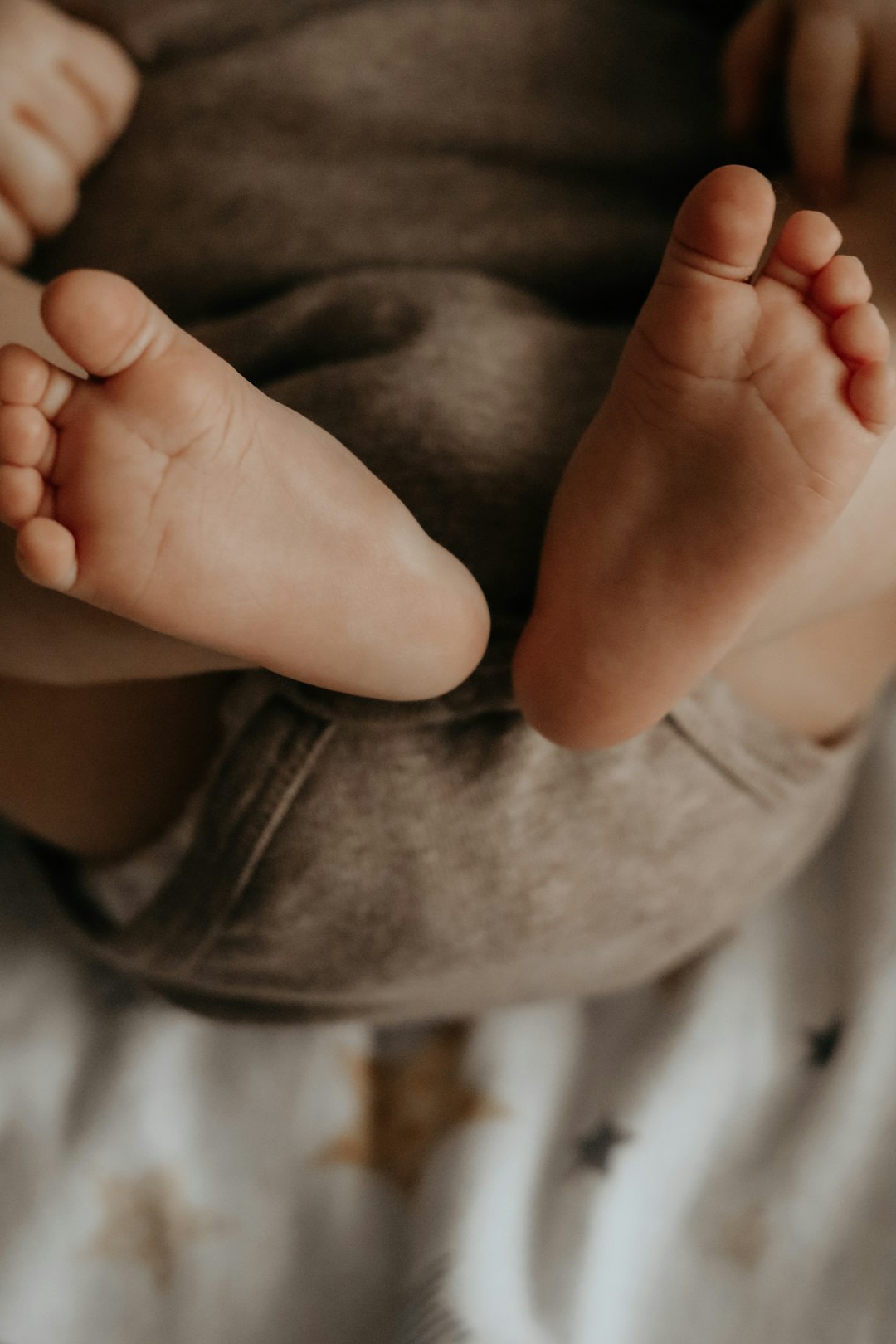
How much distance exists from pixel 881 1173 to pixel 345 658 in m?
0.40

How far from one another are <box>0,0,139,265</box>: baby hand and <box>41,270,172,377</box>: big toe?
271mm

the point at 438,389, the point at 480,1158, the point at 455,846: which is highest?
the point at 438,389

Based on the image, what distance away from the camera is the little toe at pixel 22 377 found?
312 mm

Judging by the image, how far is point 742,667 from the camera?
47cm

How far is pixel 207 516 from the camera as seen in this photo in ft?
1.12

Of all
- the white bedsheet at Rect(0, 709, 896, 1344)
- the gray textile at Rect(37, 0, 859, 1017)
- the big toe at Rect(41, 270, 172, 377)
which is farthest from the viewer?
the white bedsheet at Rect(0, 709, 896, 1344)

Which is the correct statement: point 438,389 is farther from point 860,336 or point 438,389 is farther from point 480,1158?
point 480,1158

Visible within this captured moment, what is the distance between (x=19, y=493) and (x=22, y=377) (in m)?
0.03

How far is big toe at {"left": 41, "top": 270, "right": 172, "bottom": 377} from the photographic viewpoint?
0.30m

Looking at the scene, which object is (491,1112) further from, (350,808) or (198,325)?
(198,325)

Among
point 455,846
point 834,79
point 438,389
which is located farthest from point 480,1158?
point 834,79

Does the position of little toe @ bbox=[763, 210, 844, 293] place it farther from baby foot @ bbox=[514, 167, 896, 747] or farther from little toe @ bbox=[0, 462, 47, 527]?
little toe @ bbox=[0, 462, 47, 527]

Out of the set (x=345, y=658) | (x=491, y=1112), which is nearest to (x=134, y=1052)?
(x=491, y=1112)

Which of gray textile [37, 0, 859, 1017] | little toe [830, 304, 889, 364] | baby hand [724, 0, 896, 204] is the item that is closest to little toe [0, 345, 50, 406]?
gray textile [37, 0, 859, 1017]
